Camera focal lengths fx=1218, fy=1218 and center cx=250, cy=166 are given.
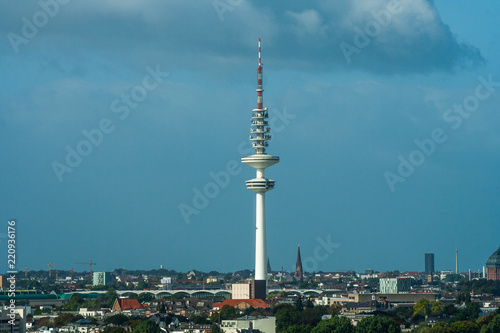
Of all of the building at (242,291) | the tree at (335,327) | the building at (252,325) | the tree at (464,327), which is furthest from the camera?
the building at (242,291)

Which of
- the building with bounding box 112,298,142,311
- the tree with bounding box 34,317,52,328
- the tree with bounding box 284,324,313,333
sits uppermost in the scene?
the building with bounding box 112,298,142,311

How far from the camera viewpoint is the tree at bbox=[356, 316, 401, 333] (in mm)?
98256

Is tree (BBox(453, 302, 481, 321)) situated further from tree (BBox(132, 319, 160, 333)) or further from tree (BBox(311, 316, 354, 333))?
tree (BBox(132, 319, 160, 333))

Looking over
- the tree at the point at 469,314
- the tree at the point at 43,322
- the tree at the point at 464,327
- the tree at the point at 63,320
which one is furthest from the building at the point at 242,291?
the tree at the point at 464,327

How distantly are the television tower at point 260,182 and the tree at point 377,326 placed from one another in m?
62.4

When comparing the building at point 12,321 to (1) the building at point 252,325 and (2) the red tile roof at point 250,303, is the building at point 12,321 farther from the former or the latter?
(2) the red tile roof at point 250,303

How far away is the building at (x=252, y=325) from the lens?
343 feet

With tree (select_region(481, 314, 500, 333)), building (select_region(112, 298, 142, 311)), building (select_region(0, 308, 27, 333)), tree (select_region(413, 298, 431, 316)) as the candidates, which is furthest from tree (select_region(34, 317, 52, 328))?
tree (select_region(413, 298, 431, 316))

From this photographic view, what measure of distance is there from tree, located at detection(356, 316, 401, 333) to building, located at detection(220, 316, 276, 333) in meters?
10.0

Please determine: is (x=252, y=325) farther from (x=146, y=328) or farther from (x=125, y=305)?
(x=125, y=305)

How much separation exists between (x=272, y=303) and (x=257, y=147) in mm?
23645

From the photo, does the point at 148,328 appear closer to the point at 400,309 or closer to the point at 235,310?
the point at 235,310

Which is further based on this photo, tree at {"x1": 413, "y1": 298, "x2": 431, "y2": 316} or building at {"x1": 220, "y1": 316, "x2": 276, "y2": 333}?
tree at {"x1": 413, "y1": 298, "x2": 431, "y2": 316}


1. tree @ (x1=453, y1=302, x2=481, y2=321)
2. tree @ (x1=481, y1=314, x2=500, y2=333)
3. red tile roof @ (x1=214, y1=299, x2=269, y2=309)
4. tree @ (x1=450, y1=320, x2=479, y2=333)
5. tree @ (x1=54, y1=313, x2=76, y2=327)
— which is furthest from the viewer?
red tile roof @ (x1=214, y1=299, x2=269, y2=309)
